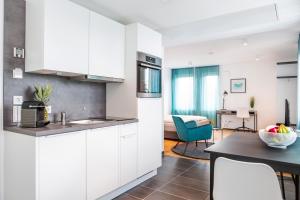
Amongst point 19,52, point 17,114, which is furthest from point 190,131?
point 19,52

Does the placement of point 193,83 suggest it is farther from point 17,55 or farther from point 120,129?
point 17,55

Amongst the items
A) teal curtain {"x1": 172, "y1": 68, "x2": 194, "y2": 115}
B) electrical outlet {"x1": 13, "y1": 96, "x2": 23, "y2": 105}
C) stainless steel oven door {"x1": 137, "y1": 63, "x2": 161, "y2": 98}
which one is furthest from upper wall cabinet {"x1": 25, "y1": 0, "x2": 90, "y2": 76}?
teal curtain {"x1": 172, "y1": 68, "x2": 194, "y2": 115}

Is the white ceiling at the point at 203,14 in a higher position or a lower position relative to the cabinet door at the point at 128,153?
higher

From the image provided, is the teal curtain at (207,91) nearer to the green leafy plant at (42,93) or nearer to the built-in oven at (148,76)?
the built-in oven at (148,76)

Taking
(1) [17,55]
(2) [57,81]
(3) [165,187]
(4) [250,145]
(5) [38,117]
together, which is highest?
(1) [17,55]

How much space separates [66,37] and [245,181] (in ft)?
6.72

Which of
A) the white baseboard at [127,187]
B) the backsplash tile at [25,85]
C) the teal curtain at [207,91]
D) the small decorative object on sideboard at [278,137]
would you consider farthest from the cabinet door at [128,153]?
the teal curtain at [207,91]

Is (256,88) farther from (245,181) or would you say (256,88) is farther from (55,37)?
(55,37)

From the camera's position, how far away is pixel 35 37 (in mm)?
2000

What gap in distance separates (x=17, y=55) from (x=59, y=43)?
463 millimetres

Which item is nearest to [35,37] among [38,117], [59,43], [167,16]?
[59,43]

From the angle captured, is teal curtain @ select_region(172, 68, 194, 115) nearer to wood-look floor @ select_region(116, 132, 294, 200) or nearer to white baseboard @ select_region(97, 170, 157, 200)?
wood-look floor @ select_region(116, 132, 294, 200)

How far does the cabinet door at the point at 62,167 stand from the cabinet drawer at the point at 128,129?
1.79 feet

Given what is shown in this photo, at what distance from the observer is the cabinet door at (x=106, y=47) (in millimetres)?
2396
